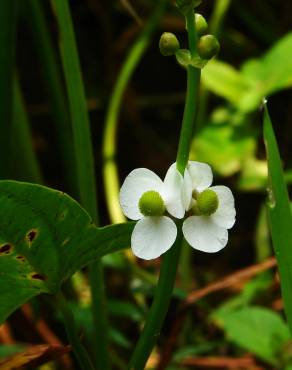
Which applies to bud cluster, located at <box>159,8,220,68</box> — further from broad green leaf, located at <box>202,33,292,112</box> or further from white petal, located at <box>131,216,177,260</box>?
broad green leaf, located at <box>202,33,292,112</box>

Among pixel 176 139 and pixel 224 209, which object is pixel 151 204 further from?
pixel 176 139

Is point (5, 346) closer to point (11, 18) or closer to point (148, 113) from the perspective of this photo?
point (11, 18)

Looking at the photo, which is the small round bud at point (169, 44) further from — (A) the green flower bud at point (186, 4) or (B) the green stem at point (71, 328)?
(B) the green stem at point (71, 328)

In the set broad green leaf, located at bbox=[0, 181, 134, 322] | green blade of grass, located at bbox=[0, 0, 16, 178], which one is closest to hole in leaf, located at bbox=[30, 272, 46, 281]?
broad green leaf, located at bbox=[0, 181, 134, 322]

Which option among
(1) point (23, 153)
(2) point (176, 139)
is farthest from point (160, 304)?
(2) point (176, 139)

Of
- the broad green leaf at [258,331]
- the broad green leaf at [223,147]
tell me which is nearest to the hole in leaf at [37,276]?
the broad green leaf at [258,331]

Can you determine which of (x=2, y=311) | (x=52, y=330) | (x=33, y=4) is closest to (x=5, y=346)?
(x=52, y=330)

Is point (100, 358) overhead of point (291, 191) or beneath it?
overhead
